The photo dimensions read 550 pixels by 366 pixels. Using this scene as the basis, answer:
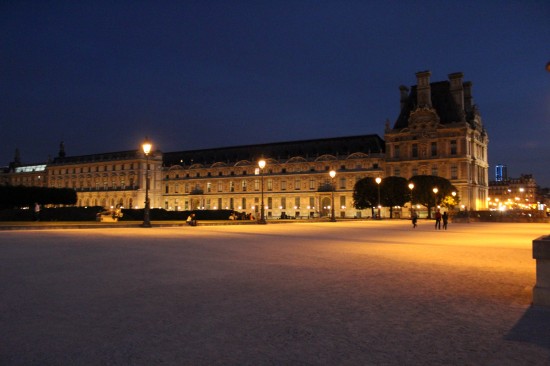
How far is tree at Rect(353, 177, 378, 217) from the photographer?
270 ft

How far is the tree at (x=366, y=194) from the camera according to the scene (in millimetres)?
82169

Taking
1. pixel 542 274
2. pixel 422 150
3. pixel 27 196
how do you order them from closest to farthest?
1. pixel 542 274
2. pixel 27 196
3. pixel 422 150

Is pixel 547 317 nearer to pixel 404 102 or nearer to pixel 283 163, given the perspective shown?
pixel 404 102

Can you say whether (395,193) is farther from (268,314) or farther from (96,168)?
(96,168)

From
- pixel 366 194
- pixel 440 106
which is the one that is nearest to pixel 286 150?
pixel 440 106

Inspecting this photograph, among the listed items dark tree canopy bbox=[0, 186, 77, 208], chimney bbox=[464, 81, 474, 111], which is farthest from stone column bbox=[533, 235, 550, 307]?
chimney bbox=[464, 81, 474, 111]

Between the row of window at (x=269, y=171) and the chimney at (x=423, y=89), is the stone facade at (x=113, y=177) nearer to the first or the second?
the row of window at (x=269, y=171)

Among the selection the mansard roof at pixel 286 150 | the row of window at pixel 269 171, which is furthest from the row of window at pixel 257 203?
the mansard roof at pixel 286 150

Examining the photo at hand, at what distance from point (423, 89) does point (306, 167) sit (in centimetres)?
3061

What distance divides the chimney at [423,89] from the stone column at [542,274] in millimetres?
93279

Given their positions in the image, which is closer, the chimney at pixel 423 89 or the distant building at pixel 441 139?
the distant building at pixel 441 139

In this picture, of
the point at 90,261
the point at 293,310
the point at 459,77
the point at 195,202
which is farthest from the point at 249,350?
the point at 195,202

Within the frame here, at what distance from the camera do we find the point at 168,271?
35.1 ft

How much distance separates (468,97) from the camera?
102500 millimetres
